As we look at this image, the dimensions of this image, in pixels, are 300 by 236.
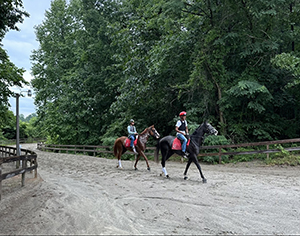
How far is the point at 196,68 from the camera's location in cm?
1466

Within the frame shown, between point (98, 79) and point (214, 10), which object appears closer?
point (214, 10)

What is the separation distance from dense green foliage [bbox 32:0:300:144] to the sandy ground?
261 inches

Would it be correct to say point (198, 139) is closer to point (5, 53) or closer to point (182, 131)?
point (182, 131)

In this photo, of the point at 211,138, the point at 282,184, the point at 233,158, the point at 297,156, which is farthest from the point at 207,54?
the point at 282,184

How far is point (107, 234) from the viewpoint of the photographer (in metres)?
4.34

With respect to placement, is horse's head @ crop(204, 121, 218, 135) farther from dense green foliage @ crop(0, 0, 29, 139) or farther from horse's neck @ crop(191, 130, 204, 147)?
dense green foliage @ crop(0, 0, 29, 139)

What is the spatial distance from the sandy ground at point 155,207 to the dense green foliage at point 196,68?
664cm

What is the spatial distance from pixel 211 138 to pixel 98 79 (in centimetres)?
1476

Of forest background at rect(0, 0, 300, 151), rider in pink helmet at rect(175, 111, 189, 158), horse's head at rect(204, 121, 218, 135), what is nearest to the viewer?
horse's head at rect(204, 121, 218, 135)

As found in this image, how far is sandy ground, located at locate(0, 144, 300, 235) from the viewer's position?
4.66m

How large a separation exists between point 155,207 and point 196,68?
1047 cm

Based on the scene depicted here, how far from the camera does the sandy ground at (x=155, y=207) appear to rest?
466 centimetres

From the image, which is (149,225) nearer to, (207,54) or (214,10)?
(207,54)

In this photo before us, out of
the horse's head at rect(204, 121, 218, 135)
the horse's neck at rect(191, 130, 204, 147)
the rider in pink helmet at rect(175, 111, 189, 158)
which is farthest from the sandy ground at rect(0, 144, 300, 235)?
the horse's head at rect(204, 121, 218, 135)
